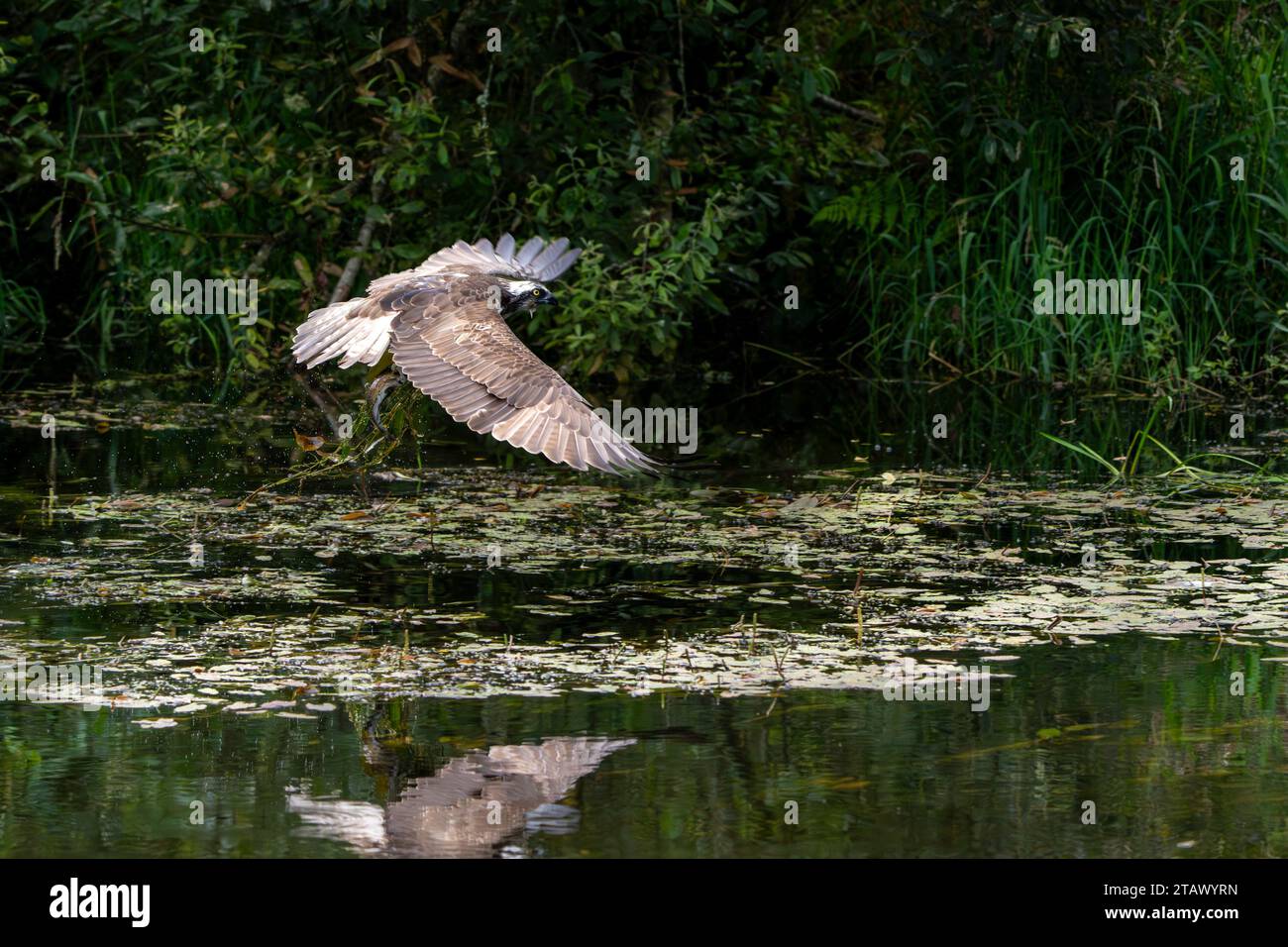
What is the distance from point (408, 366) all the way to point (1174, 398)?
5210 millimetres

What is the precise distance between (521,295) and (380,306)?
0.58 metres

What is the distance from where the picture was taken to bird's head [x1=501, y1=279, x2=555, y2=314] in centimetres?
803

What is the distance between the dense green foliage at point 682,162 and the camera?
36.4 ft

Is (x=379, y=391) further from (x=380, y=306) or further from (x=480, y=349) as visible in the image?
(x=480, y=349)

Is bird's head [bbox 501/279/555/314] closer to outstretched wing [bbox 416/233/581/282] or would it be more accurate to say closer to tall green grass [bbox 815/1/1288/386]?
outstretched wing [bbox 416/233/581/282]

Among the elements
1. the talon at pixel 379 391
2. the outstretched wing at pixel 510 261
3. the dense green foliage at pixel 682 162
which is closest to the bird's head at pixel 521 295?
the outstretched wing at pixel 510 261

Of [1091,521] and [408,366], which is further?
[1091,521]

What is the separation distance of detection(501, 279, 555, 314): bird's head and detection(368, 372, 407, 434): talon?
574mm

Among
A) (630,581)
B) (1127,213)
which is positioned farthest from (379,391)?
(1127,213)

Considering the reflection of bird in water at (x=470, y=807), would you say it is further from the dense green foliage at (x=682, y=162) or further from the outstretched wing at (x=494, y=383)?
the dense green foliage at (x=682, y=162)

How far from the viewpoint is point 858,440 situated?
10000 millimetres
